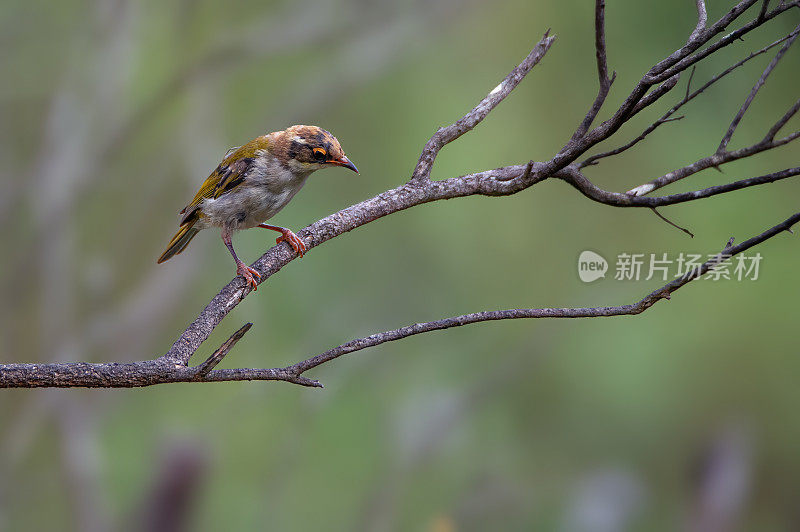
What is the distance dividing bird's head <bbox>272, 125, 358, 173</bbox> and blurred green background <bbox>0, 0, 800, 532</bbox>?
2.27 m

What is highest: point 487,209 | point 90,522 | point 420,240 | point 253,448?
point 487,209

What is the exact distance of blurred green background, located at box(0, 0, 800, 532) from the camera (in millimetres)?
5109

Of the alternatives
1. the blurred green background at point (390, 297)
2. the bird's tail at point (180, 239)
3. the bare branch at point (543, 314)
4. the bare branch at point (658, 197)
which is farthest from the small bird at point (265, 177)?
the blurred green background at point (390, 297)

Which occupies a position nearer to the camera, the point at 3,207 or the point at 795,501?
the point at 795,501

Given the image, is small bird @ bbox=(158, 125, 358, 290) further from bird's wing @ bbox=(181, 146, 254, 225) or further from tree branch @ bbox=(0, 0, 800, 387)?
tree branch @ bbox=(0, 0, 800, 387)

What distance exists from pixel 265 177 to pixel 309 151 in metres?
0.20

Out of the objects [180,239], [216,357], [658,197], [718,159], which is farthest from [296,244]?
[718,159]

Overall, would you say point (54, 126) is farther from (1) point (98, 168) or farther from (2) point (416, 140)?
(2) point (416, 140)

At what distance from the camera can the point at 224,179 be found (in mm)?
3059

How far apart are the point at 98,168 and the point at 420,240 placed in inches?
91.3

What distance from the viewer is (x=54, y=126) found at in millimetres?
5469

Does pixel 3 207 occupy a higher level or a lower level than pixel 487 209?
lower

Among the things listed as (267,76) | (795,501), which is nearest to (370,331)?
(267,76)

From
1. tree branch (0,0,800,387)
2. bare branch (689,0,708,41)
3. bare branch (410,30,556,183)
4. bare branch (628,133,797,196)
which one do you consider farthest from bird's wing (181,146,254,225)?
bare branch (689,0,708,41)
